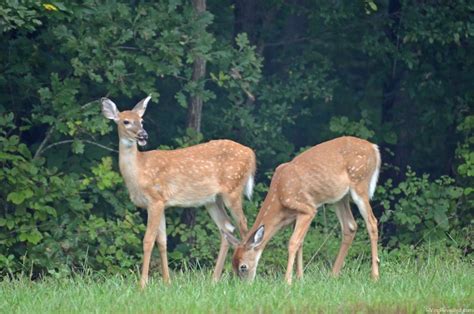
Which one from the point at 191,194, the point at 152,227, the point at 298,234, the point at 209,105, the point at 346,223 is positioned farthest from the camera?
the point at 209,105

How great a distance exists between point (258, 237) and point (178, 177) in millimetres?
1235

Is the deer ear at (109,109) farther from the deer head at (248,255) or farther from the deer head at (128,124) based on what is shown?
the deer head at (248,255)

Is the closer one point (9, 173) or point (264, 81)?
point (9, 173)

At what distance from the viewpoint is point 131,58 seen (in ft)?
45.2

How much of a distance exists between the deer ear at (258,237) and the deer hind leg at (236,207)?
2.71ft

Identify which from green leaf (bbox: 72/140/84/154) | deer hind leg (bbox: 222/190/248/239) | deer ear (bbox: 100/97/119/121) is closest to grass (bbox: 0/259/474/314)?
deer hind leg (bbox: 222/190/248/239)

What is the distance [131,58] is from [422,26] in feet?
11.7

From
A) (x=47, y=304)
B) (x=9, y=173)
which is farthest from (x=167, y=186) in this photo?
(x=47, y=304)

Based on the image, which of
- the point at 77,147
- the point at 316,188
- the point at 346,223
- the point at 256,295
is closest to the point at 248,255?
the point at 316,188

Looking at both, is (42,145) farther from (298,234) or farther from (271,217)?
(298,234)

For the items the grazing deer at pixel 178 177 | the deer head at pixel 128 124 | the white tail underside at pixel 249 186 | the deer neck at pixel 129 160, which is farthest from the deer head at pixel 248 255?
the deer head at pixel 128 124

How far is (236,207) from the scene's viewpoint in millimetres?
12773

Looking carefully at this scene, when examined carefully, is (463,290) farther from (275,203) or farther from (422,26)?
(422,26)

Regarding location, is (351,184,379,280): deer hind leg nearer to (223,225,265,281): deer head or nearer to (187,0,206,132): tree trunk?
(223,225,265,281): deer head
